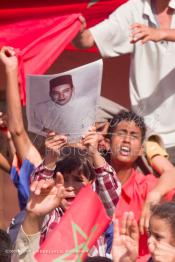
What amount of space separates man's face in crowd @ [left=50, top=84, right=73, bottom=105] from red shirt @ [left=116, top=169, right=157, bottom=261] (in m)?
0.52

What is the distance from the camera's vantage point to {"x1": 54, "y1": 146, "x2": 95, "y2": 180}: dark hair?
3504 millimetres

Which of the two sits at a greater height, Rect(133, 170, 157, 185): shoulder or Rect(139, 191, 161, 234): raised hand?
Rect(133, 170, 157, 185): shoulder

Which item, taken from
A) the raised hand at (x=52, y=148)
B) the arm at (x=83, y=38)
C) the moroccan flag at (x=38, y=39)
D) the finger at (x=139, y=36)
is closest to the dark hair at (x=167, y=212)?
the raised hand at (x=52, y=148)

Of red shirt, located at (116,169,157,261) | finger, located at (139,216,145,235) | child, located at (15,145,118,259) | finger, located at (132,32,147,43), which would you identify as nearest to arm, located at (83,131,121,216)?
child, located at (15,145,118,259)

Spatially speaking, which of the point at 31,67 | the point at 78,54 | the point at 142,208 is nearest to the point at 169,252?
the point at 142,208

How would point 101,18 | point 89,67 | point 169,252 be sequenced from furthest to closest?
point 101,18 → point 89,67 → point 169,252

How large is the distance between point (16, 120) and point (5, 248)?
0.95 meters

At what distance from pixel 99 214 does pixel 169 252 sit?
1.07 feet

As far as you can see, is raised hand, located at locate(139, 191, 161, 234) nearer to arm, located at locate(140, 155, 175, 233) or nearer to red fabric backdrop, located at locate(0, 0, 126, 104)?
arm, located at locate(140, 155, 175, 233)

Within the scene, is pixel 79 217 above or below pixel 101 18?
below

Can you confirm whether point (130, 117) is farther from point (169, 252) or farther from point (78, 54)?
point (78, 54)

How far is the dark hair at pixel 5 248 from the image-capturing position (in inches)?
108

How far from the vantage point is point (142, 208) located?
3.70 meters

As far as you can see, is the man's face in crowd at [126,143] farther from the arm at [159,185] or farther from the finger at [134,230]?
the finger at [134,230]
